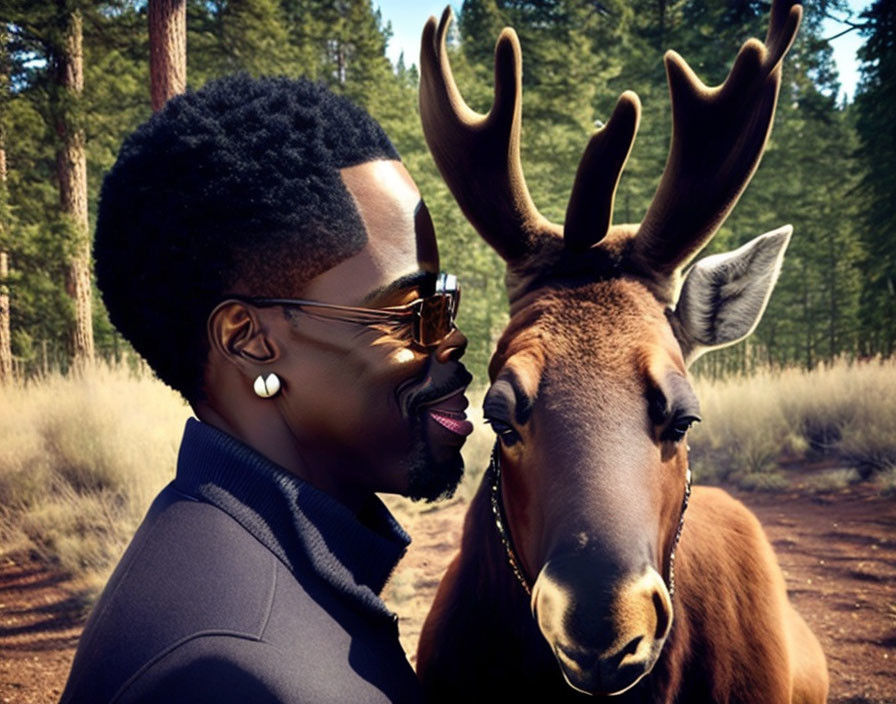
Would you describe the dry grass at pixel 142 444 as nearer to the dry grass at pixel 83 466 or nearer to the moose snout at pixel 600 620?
the dry grass at pixel 83 466

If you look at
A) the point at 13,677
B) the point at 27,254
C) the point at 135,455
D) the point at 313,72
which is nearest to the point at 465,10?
the point at 313,72

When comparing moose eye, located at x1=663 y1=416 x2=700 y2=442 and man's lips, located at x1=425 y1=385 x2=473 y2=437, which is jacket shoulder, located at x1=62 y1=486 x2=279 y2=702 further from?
moose eye, located at x1=663 y1=416 x2=700 y2=442

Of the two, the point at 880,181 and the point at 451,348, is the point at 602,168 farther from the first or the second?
the point at 880,181

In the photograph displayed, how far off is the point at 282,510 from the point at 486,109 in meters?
19.8

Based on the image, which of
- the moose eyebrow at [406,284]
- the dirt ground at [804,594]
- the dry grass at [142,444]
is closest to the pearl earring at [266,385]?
the moose eyebrow at [406,284]

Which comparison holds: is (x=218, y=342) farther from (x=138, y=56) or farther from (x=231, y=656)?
(x=138, y=56)

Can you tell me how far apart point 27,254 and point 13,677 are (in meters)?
8.89

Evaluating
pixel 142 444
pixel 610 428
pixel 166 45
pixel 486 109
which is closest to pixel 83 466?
pixel 142 444

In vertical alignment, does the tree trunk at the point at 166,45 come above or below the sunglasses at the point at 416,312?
above

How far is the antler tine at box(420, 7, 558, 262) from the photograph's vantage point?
2.64 m

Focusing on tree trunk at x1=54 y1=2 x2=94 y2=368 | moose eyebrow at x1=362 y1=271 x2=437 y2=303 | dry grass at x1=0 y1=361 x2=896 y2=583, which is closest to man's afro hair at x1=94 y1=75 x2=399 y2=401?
moose eyebrow at x1=362 y1=271 x2=437 y2=303

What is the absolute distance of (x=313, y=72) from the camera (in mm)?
20797

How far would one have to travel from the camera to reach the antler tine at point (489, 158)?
104 inches

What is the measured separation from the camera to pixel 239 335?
1671mm
